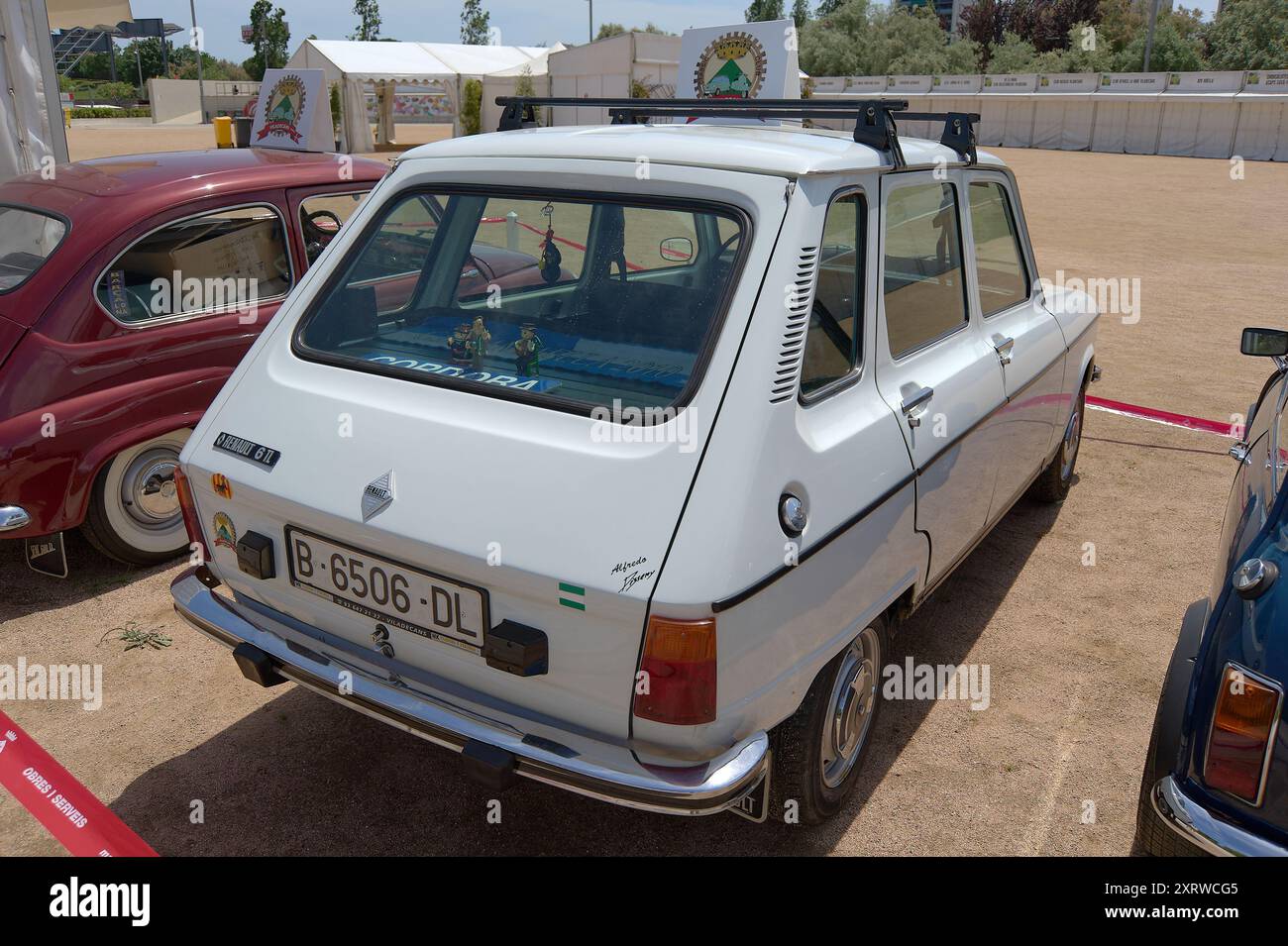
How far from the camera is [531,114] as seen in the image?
3834 mm

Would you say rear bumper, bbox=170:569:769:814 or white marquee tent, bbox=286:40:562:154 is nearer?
rear bumper, bbox=170:569:769:814

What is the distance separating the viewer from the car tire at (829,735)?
264 centimetres

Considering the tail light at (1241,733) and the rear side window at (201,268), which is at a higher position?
the rear side window at (201,268)

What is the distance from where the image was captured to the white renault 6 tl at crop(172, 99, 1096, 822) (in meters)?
2.24

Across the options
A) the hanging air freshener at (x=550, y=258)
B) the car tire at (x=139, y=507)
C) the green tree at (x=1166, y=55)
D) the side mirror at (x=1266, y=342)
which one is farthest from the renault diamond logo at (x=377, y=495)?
the green tree at (x=1166, y=55)

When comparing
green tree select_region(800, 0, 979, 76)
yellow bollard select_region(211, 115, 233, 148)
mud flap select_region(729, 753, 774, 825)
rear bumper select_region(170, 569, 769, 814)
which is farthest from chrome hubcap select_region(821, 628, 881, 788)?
green tree select_region(800, 0, 979, 76)

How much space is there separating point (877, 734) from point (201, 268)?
12.3 ft

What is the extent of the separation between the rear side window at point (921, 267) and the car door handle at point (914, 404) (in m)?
0.13

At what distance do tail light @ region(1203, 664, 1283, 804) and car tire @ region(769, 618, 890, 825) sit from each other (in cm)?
88

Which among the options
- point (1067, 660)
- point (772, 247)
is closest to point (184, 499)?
point (772, 247)

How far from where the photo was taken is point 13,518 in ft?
13.2

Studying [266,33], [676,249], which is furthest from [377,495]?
[266,33]

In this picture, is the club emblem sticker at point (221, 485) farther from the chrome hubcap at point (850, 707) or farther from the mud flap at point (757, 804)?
the chrome hubcap at point (850, 707)
